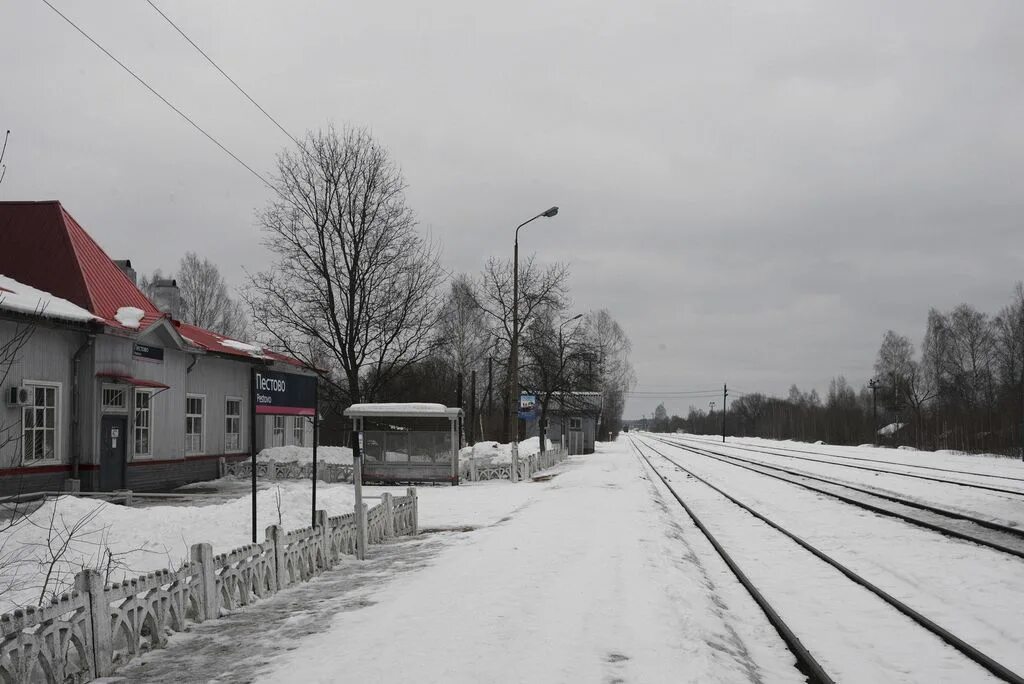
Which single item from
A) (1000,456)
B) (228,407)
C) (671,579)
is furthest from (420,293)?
(1000,456)

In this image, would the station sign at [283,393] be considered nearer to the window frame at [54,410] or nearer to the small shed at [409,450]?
the window frame at [54,410]

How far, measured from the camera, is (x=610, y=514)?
18141mm

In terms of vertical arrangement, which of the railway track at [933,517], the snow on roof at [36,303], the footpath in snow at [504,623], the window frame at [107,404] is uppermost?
the snow on roof at [36,303]

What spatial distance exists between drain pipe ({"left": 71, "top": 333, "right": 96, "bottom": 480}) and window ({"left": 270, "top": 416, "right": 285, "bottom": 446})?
47.7 ft

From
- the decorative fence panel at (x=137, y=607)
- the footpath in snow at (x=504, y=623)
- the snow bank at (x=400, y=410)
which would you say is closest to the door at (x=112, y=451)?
the snow bank at (x=400, y=410)

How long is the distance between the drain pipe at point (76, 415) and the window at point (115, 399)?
97 cm

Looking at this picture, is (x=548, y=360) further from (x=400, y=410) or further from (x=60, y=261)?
(x=60, y=261)

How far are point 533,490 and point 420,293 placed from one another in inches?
401

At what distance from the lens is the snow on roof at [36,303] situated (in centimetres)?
1714

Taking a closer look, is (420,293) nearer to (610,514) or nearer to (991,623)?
(610,514)

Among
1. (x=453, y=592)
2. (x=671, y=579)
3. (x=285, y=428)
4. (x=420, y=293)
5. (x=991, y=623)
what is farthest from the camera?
(x=285, y=428)

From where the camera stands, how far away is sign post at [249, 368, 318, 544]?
38.0 ft

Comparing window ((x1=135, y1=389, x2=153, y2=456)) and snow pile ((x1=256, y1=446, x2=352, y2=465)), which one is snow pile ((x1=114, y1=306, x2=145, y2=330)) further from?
snow pile ((x1=256, y1=446, x2=352, y2=465))

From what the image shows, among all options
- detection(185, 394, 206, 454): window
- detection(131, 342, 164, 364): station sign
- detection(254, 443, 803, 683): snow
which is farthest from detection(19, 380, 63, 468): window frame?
detection(254, 443, 803, 683): snow
